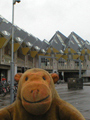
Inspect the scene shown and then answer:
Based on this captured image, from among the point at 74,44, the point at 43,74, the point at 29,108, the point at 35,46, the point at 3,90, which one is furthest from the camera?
the point at 74,44

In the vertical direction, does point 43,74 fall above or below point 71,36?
below

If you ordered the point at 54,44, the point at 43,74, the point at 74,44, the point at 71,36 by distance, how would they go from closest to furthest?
the point at 43,74, the point at 54,44, the point at 74,44, the point at 71,36

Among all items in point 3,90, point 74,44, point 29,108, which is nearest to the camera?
point 29,108

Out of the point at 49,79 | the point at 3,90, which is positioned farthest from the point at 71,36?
the point at 49,79

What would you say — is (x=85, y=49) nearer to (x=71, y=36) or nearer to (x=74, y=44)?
(x=74, y=44)

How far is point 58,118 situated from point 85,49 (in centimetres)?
6124

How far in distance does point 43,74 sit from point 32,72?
19 cm

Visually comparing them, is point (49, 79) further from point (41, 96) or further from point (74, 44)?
point (74, 44)

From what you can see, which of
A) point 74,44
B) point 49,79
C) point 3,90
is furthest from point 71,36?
point 49,79

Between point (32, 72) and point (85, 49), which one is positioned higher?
point (85, 49)

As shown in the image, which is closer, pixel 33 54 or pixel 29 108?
pixel 29 108

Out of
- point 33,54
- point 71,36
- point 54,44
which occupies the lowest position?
point 33,54

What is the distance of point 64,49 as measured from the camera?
60.8 metres

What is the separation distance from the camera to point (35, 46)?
48.8 meters
